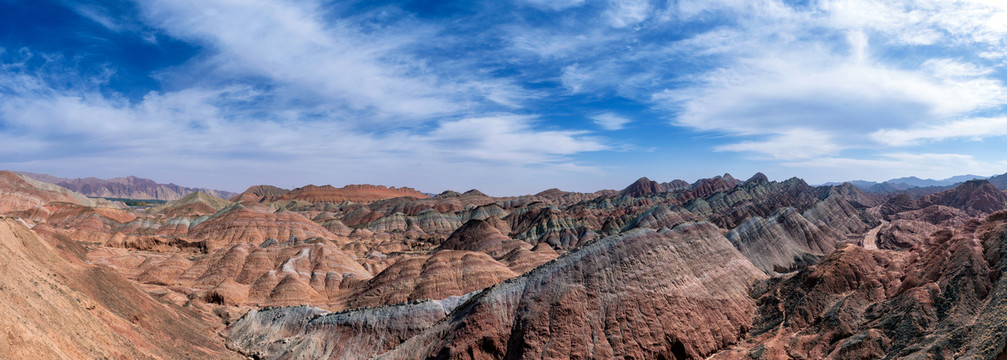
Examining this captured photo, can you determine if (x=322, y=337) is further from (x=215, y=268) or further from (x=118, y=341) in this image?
(x=215, y=268)

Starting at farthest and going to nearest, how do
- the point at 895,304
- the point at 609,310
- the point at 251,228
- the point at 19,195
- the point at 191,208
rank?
1. the point at 191,208
2. the point at 19,195
3. the point at 251,228
4. the point at 609,310
5. the point at 895,304

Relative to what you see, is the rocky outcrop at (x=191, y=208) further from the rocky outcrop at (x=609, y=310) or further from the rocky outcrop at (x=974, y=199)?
the rocky outcrop at (x=974, y=199)

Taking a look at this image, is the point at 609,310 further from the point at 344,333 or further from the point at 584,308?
the point at 344,333

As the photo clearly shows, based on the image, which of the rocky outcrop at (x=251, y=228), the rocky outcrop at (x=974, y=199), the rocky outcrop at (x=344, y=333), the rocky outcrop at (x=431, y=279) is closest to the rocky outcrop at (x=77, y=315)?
the rocky outcrop at (x=344, y=333)

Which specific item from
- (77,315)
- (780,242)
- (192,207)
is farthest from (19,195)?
(780,242)

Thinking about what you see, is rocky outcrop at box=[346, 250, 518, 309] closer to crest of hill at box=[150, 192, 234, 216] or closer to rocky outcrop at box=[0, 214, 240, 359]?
rocky outcrop at box=[0, 214, 240, 359]

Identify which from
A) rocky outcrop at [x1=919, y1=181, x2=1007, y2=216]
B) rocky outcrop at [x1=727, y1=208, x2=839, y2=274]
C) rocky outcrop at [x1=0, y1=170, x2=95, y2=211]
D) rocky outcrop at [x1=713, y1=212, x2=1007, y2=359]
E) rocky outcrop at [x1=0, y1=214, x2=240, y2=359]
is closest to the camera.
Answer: rocky outcrop at [x1=713, y1=212, x2=1007, y2=359]

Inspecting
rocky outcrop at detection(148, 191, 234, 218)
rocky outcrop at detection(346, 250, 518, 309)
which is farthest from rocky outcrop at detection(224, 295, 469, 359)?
rocky outcrop at detection(148, 191, 234, 218)

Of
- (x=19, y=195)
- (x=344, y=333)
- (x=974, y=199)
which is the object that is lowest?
(x=344, y=333)

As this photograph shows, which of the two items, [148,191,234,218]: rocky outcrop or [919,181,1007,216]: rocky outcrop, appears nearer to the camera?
[919,181,1007,216]: rocky outcrop

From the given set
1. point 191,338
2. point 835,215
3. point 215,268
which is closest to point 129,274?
point 215,268

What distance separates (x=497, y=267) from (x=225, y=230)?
303 ft

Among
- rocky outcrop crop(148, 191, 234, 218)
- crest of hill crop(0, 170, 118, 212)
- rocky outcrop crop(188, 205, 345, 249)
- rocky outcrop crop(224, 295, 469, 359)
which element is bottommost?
rocky outcrop crop(224, 295, 469, 359)

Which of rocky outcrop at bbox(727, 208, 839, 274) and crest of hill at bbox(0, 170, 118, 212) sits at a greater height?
crest of hill at bbox(0, 170, 118, 212)
